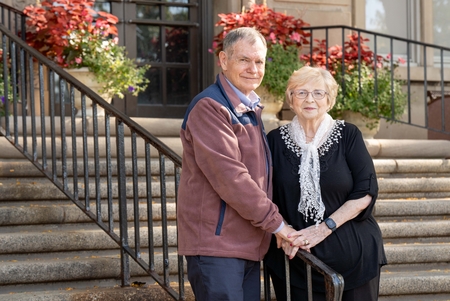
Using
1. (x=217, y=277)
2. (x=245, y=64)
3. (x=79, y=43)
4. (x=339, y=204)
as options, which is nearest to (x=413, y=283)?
(x=339, y=204)

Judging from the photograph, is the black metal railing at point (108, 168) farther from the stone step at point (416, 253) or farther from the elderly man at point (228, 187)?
the stone step at point (416, 253)

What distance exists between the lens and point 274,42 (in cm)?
725

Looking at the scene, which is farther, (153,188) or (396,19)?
(396,19)

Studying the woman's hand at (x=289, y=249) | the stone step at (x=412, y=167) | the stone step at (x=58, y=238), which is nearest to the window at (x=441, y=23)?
the stone step at (x=412, y=167)

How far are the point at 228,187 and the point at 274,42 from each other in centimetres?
456

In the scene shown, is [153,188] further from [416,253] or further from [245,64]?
[245,64]

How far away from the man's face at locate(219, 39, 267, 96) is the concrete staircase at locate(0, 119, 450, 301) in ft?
6.30

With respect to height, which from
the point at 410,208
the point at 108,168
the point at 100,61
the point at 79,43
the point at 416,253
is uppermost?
the point at 79,43

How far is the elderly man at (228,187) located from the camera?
288 cm

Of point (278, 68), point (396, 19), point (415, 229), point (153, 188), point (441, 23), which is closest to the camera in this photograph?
point (153, 188)

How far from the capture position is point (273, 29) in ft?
24.0

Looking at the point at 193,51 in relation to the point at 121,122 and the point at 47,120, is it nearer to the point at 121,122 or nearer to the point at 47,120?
the point at 47,120

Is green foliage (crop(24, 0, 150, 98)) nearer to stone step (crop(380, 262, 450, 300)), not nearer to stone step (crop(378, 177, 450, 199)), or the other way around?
stone step (crop(378, 177, 450, 199))

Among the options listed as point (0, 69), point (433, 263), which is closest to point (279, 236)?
point (433, 263)
